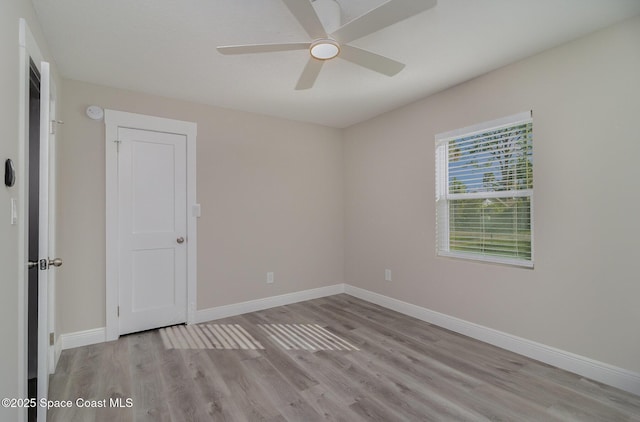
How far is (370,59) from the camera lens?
1944mm

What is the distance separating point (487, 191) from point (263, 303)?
281cm

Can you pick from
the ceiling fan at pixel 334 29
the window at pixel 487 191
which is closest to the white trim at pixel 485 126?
the window at pixel 487 191

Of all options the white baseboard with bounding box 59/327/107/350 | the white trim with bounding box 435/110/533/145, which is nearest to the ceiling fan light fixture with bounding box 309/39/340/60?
the white trim with bounding box 435/110/533/145

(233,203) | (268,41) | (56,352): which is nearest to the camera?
(268,41)

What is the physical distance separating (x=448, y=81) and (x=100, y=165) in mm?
3417

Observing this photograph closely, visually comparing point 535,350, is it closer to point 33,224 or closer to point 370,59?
point 370,59

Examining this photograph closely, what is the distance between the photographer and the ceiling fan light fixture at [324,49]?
1725 mm

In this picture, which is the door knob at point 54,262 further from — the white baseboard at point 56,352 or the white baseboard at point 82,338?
the white baseboard at point 82,338

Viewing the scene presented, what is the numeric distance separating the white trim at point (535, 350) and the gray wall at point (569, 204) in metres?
0.05

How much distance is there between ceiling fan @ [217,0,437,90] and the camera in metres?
1.44

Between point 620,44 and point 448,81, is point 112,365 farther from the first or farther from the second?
point 620,44

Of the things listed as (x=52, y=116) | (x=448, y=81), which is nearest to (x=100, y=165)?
(x=52, y=116)

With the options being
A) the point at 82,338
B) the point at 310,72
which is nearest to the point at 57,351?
the point at 82,338

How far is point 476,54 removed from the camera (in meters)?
2.41
